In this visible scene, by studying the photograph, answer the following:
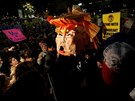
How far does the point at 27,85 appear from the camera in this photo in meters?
2.39

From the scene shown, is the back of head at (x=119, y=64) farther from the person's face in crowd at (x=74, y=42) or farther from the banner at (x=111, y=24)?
the person's face in crowd at (x=74, y=42)

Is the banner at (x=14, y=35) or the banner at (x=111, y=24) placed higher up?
the banner at (x=111, y=24)

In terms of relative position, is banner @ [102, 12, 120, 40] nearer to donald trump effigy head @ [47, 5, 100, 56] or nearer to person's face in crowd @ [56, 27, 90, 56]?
donald trump effigy head @ [47, 5, 100, 56]

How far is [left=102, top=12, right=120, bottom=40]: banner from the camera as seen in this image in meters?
4.39

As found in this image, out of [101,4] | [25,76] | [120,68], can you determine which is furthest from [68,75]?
[101,4]

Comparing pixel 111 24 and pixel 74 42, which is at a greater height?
pixel 111 24

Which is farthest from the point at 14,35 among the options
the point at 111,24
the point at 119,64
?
the point at 119,64

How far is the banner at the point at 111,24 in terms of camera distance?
4.39 m

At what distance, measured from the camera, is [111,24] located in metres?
4.54

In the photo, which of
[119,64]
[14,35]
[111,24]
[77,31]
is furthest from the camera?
[14,35]

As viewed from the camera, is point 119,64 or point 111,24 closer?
point 119,64

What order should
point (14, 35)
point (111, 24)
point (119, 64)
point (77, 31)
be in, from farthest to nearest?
point (14, 35), point (77, 31), point (111, 24), point (119, 64)

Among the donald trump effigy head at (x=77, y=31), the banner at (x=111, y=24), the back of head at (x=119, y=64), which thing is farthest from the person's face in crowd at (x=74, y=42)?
the back of head at (x=119, y=64)

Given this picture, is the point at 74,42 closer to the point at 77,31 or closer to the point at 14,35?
the point at 77,31
